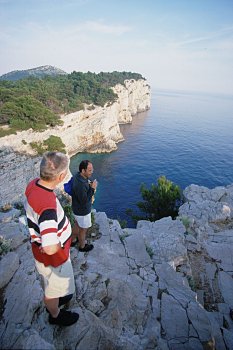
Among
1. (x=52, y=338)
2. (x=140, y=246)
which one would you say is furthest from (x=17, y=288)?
(x=140, y=246)

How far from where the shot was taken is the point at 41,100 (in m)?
37.4

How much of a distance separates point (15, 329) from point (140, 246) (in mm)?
4554

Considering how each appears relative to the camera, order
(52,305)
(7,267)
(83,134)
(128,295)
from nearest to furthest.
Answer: (52,305), (7,267), (128,295), (83,134)

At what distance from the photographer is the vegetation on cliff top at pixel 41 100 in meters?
29.7

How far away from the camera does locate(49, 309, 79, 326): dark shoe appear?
355 centimetres

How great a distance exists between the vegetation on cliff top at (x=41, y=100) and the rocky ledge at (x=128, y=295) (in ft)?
83.5

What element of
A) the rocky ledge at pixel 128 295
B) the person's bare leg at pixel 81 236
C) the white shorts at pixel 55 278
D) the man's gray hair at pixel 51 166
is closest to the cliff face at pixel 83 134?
the rocky ledge at pixel 128 295

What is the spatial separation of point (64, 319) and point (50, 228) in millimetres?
1943

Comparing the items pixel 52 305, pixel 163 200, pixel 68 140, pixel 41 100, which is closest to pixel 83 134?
pixel 68 140

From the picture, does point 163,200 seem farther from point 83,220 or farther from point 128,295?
point 128,295

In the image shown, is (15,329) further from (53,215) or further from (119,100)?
(119,100)

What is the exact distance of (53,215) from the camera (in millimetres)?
2734

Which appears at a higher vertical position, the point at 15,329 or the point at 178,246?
the point at 15,329

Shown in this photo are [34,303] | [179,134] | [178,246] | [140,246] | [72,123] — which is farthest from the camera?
[179,134]
